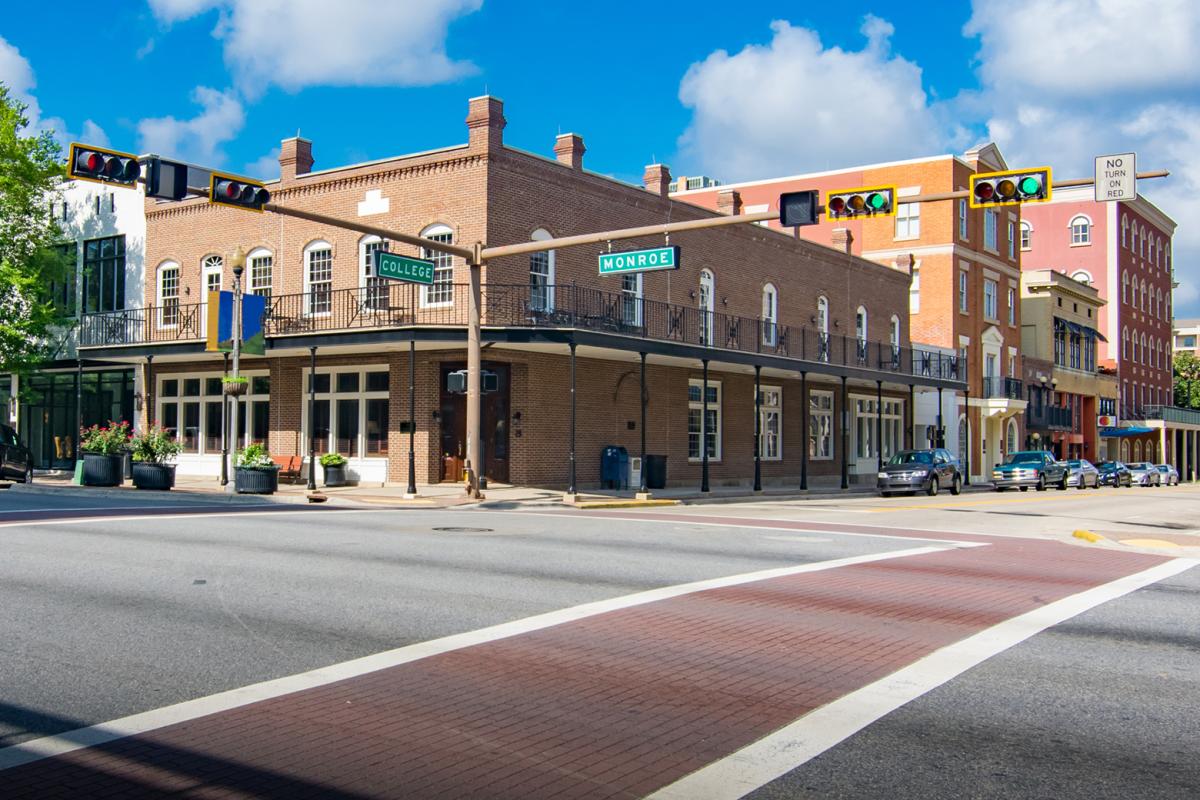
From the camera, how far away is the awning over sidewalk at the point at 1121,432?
233ft

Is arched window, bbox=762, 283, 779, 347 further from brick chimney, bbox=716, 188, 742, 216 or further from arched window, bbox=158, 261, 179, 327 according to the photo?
arched window, bbox=158, 261, 179, 327

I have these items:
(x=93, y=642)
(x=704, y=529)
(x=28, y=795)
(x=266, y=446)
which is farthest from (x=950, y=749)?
(x=266, y=446)

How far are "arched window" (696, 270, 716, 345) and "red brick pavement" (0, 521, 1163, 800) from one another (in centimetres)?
2499

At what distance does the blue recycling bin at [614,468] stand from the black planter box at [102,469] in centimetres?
1252

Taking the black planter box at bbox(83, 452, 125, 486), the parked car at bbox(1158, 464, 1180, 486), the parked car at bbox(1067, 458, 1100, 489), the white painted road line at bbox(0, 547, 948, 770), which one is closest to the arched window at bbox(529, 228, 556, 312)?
A: the black planter box at bbox(83, 452, 125, 486)

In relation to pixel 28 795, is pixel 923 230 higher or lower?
higher

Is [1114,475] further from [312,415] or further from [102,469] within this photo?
[102,469]

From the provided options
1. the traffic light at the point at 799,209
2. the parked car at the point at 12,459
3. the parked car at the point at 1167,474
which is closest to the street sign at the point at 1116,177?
the traffic light at the point at 799,209

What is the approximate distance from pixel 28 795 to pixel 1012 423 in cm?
5846

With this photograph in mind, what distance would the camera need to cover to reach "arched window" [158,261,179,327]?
33969 millimetres

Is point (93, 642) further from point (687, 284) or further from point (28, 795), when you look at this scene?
point (687, 284)

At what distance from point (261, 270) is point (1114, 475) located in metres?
41.2

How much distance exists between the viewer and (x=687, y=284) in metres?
34.1

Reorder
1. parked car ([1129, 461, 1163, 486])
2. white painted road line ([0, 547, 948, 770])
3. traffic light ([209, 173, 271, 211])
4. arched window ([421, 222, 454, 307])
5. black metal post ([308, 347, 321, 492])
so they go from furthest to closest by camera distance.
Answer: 1. parked car ([1129, 461, 1163, 486])
2. arched window ([421, 222, 454, 307])
3. black metal post ([308, 347, 321, 492])
4. traffic light ([209, 173, 271, 211])
5. white painted road line ([0, 547, 948, 770])
